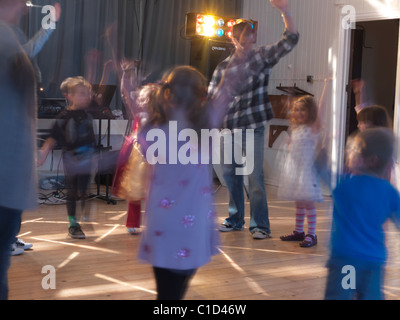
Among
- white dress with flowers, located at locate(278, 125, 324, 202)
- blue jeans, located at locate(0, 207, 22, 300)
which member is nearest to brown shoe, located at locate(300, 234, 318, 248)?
white dress with flowers, located at locate(278, 125, 324, 202)

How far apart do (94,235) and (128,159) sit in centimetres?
60

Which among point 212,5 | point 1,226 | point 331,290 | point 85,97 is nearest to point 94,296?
point 1,226

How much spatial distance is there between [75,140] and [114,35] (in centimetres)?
341

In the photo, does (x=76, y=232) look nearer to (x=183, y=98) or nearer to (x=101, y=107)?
A: (x=101, y=107)

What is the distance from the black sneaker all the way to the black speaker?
338 cm

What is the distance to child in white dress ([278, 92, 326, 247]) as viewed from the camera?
3904 millimetres

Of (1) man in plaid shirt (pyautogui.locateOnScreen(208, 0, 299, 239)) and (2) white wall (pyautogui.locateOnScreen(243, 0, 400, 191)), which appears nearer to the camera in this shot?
(1) man in plaid shirt (pyautogui.locateOnScreen(208, 0, 299, 239))

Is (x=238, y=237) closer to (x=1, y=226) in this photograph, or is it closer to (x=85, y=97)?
(x=85, y=97)

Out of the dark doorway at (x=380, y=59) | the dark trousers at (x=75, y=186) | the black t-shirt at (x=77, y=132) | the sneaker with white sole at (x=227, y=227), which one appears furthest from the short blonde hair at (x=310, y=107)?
the dark doorway at (x=380, y=59)

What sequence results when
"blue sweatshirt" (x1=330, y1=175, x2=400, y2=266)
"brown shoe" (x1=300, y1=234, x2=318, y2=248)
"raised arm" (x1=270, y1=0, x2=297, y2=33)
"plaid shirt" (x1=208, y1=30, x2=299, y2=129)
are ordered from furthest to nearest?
"plaid shirt" (x1=208, y1=30, x2=299, y2=129), "brown shoe" (x1=300, y1=234, x2=318, y2=248), "raised arm" (x1=270, y1=0, x2=297, y2=33), "blue sweatshirt" (x1=330, y1=175, x2=400, y2=266)

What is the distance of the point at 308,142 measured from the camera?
391 centimetres

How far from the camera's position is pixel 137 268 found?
333cm

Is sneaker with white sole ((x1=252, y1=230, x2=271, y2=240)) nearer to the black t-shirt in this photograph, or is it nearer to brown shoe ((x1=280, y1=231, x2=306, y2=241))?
brown shoe ((x1=280, y1=231, x2=306, y2=241))

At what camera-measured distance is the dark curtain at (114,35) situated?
6648 millimetres
